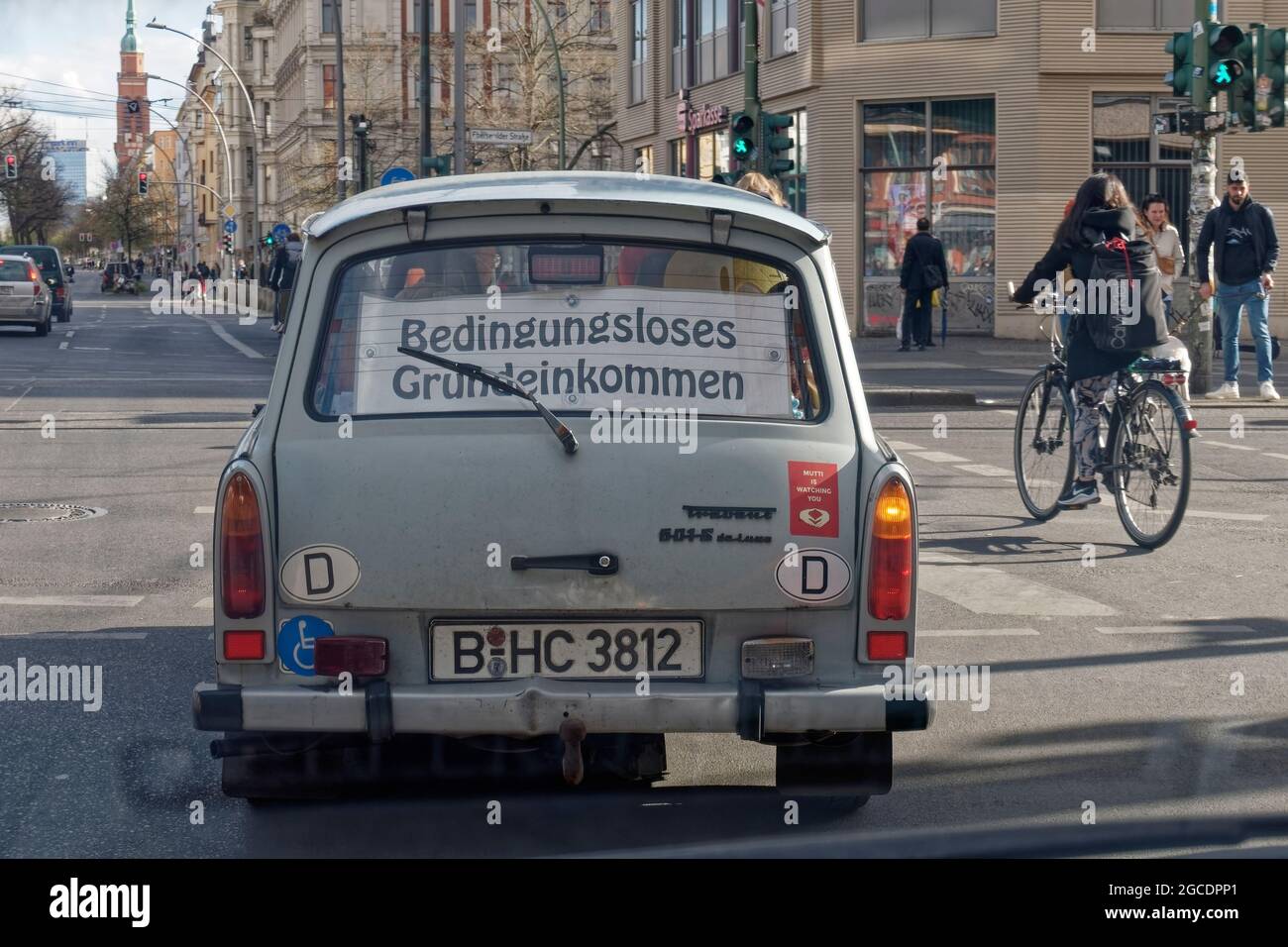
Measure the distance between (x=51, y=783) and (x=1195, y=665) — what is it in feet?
13.4

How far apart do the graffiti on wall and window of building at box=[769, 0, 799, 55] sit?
5203 millimetres

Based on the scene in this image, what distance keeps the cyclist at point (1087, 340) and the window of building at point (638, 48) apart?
115 ft

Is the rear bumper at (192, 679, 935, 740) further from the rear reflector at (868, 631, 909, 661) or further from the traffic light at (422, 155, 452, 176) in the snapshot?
the traffic light at (422, 155, 452, 176)

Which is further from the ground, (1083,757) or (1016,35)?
(1016,35)

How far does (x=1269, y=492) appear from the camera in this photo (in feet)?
38.5

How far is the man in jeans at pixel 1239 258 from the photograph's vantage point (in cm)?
1756

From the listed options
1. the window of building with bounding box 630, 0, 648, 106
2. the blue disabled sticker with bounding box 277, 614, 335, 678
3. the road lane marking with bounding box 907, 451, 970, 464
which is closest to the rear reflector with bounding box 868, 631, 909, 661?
the blue disabled sticker with bounding box 277, 614, 335, 678

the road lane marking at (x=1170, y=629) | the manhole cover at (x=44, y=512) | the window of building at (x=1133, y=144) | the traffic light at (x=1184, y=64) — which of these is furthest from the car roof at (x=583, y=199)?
the window of building at (x=1133, y=144)

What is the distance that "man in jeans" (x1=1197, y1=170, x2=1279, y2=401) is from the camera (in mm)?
17562

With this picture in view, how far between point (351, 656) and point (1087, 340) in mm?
6429

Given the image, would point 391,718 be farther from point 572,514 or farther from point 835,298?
point 835,298

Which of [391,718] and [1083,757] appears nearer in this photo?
[391,718]
